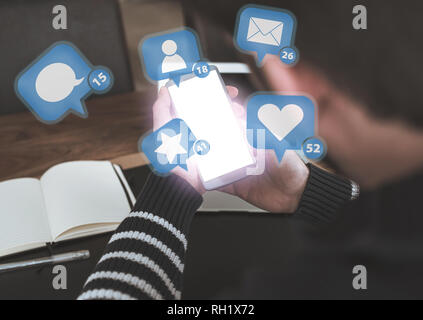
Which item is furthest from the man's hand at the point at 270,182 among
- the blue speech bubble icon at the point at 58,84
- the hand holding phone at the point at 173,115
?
the blue speech bubble icon at the point at 58,84

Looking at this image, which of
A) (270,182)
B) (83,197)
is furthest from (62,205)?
(270,182)

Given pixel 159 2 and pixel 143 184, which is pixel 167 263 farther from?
pixel 159 2

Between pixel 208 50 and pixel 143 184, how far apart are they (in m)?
0.30

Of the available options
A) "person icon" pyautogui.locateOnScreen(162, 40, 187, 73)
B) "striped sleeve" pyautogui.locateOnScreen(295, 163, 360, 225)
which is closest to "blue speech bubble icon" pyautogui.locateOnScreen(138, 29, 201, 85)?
"person icon" pyautogui.locateOnScreen(162, 40, 187, 73)

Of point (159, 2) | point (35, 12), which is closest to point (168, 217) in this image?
point (35, 12)

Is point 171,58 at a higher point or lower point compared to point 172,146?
higher

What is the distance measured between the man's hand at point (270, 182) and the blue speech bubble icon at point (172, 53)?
0.15 ft

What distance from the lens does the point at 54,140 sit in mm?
633

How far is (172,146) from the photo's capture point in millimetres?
506

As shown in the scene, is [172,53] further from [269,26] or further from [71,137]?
[71,137]

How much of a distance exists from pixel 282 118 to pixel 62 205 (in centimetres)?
30

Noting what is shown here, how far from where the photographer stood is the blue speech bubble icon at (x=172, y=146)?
1.64ft

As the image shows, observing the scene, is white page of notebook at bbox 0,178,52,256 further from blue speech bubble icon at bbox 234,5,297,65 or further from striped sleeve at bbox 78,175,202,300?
blue speech bubble icon at bbox 234,5,297,65

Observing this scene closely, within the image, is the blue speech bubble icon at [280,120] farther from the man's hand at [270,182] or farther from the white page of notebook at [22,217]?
the white page of notebook at [22,217]
